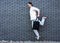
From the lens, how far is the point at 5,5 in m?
12.0

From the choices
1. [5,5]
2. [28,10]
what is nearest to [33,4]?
[28,10]

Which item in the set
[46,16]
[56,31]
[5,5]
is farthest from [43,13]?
[5,5]

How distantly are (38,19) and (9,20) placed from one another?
4.55 ft

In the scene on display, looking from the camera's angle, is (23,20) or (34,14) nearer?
(34,14)

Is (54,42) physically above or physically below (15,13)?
below

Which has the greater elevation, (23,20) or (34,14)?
(34,14)

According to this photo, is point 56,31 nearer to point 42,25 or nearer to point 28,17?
point 42,25

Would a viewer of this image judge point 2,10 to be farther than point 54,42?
Yes

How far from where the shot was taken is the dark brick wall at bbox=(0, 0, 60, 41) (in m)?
11.6

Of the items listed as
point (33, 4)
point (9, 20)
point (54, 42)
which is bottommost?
point (54, 42)

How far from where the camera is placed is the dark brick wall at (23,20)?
11648 millimetres

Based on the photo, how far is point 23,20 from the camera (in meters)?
11.8

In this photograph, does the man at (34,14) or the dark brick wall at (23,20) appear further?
the dark brick wall at (23,20)

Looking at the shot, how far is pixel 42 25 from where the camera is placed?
11.6 meters
